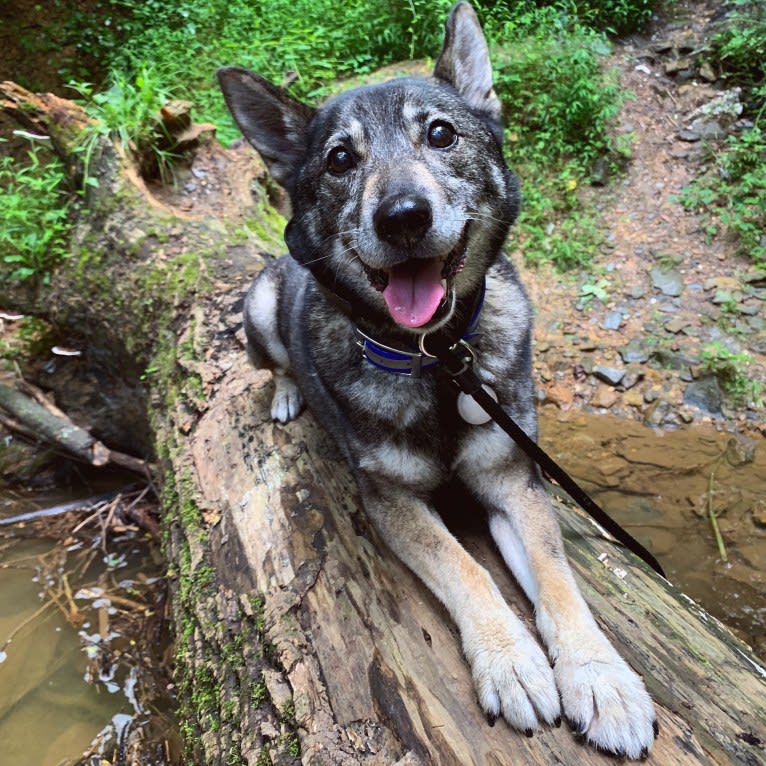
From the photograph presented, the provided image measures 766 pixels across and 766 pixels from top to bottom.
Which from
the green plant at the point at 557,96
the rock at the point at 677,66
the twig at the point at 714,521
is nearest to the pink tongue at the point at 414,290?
the twig at the point at 714,521

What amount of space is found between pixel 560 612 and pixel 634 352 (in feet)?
12.6

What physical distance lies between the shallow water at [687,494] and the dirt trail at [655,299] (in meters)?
0.28

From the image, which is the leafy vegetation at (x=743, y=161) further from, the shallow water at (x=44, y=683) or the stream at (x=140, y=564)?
the shallow water at (x=44, y=683)

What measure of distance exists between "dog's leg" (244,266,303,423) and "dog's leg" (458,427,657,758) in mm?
1138

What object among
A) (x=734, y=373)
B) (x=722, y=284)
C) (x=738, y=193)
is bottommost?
(x=734, y=373)

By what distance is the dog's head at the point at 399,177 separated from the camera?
82.3 inches

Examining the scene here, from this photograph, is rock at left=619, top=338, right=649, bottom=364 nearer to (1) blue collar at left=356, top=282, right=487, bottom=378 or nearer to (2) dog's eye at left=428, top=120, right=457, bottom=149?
(1) blue collar at left=356, top=282, right=487, bottom=378

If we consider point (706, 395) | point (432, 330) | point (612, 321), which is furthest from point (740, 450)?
point (432, 330)

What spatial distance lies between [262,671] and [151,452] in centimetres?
293

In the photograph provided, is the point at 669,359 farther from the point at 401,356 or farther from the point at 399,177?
the point at 399,177

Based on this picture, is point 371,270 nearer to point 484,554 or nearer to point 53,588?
point 484,554

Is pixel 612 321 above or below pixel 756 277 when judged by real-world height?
below

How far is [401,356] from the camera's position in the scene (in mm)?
2363

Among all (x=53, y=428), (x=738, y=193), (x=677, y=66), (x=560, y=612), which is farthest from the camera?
(x=677, y=66)
